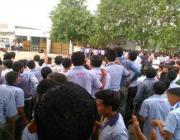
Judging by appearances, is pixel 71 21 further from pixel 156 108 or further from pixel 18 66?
pixel 156 108

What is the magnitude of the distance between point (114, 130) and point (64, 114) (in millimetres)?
2027

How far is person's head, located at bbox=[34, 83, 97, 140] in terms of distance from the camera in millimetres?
1641

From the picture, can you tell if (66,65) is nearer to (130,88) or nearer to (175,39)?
(130,88)

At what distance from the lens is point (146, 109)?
19.6ft

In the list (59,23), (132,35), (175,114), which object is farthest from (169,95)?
(59,23)

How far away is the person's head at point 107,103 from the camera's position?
3.91 metres

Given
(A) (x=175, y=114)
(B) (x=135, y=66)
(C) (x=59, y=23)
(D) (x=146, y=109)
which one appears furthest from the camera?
(C) (x=59, y=23)

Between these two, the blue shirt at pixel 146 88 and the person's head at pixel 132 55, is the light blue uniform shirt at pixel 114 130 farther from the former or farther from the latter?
the person's head at pixel 132 55

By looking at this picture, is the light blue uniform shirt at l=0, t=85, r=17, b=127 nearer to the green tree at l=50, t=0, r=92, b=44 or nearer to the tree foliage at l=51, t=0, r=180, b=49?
the tree foliage at l=51, t=0, r=180, b=49

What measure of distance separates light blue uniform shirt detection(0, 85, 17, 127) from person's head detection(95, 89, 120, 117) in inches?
75.5

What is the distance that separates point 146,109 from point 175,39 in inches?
1176

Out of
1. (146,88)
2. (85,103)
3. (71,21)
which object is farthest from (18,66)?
(71,21)

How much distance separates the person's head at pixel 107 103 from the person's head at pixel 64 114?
216cm

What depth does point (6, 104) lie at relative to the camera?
556 centimetres
